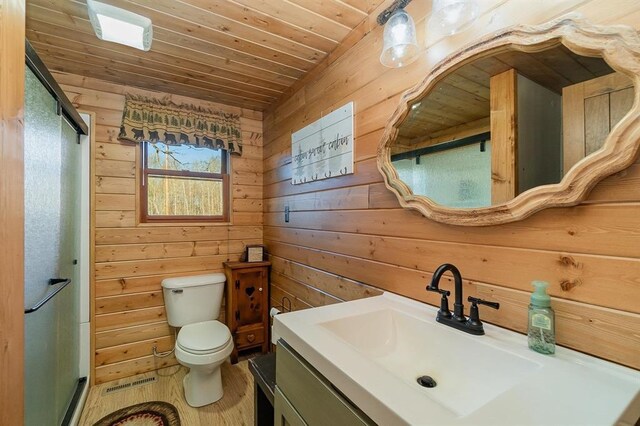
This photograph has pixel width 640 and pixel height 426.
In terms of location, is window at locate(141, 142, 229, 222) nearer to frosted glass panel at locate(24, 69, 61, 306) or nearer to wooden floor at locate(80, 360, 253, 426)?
frosted glass panel at locate(24, 69, 61, 306)

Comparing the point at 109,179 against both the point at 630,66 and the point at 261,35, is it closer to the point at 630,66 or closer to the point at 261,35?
the point at 261,35

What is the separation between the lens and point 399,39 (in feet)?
3.81

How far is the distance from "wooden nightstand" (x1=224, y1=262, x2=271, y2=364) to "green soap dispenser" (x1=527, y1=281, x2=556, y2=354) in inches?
80.4

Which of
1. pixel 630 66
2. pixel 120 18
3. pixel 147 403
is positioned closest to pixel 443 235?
pixel 630 66

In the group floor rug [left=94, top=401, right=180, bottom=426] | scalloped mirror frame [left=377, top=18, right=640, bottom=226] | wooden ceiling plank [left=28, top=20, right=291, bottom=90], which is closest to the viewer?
scalloped mirror frame [left=377, top=18, right=640, bottom=226]

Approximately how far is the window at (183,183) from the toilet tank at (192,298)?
0.53 m

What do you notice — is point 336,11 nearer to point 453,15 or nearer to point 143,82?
point 453,15

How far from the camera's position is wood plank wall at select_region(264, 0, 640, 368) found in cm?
72

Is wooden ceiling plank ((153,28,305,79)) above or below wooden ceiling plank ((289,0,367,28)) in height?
below

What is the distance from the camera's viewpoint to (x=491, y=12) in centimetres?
97

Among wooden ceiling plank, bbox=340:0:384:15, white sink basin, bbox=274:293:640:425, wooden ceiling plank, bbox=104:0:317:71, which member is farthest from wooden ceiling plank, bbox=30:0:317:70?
white sink basin, bbox=274:293:640:425

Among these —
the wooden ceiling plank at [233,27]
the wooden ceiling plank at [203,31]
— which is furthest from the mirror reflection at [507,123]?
the wooden ceiling plank at [203,31]

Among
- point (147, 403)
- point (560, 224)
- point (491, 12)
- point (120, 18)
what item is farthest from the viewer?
point (147, 403)

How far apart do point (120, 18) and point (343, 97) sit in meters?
1.20
